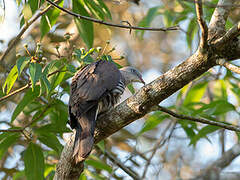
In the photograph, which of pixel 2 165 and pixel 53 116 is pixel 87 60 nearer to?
pixel 53 116

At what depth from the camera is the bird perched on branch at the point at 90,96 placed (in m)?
2.96

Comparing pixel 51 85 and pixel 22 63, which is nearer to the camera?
pixel 22 63

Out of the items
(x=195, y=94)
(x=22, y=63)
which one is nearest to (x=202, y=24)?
(x=22, y=63)

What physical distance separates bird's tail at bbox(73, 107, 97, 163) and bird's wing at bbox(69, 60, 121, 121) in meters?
0.06

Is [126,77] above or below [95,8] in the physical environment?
below

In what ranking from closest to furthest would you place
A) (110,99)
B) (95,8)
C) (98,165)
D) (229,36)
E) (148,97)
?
(229,36), (148,97), (110,99), (95,8), (98,165)

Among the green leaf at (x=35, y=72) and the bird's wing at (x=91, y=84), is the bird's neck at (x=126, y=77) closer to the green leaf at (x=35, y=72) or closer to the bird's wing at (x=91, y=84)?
the bird's wing at (x=91, y=84)

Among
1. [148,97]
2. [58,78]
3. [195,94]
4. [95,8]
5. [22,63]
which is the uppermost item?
[195,94]

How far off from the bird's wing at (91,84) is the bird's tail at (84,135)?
0.21 feet

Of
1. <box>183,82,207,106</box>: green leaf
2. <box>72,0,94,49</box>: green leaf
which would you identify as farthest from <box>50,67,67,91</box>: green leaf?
<box>183,82,207,106</box>: green leaf

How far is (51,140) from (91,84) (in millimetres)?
857

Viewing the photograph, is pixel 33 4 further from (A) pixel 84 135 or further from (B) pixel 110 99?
(A) pixel 84 135

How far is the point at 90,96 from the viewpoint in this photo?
10.6 feet

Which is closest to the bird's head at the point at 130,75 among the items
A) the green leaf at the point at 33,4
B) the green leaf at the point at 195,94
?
the green leaf at the point at 195,94
